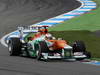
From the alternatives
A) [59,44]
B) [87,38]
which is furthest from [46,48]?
[87,38]

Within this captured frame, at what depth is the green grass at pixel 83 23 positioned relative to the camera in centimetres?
1891

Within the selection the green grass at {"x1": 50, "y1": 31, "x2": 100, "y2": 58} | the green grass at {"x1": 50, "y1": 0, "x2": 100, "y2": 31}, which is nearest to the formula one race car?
the green grass at {"x1": 50, "y1": 31, "x2": 100, "y2": 58}

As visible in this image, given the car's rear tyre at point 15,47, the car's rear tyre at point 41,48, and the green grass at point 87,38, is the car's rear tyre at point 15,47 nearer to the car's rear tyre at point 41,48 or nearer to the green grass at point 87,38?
the car's rear tyre at point 41,48

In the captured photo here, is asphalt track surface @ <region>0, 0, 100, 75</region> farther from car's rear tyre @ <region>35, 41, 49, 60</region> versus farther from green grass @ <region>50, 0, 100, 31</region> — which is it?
green grass @ <region>50, 0, 100, 31</region>

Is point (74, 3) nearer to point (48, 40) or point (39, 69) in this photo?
point (48, 40)

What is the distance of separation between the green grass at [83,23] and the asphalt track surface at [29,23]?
7.64 ft

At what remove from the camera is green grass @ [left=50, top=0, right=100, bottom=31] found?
18.9m

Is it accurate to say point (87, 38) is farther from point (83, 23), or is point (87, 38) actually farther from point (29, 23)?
point (29, 23)

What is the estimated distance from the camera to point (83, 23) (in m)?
20.4

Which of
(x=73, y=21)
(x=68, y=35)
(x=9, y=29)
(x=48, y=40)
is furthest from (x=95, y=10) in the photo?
(x=48, y=40)

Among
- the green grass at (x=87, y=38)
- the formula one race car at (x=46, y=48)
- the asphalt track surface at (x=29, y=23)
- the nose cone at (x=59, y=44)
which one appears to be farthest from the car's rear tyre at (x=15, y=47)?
the green grass at (x=87, y=38)

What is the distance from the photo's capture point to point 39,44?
11555 mm

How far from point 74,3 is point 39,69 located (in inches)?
825

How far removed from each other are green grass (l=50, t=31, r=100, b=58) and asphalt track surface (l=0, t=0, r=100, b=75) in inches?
87.6
